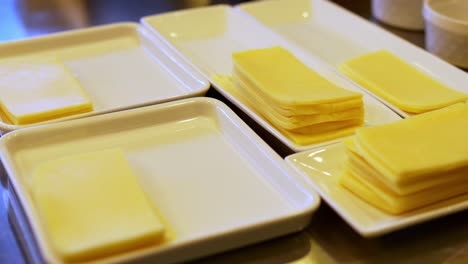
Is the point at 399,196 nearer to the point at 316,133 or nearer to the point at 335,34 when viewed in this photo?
the point at 316,133

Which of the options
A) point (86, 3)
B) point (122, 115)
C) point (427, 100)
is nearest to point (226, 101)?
point (122, 115)

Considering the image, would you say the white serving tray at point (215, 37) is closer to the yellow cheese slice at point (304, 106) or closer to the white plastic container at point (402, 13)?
the yellow cheese slice at point (304, 106)

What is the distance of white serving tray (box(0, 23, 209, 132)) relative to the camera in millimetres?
910

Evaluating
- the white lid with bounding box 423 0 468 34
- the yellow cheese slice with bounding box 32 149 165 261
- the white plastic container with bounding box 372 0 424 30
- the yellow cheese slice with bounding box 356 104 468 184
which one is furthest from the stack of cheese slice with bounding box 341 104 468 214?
the white plastic container with bounding box 372 0 424 30

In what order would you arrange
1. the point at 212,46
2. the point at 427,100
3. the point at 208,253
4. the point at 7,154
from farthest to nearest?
1. the point at 212,46
2. the point at 427,100
3. the point at 7,154
4. the point at 208,253

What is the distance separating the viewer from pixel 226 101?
0.91 metres

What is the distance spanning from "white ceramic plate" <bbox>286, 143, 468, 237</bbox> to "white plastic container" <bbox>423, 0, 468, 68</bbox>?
368 millimetres

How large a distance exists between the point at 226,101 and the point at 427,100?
27 cm

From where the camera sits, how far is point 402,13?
3.93 ft

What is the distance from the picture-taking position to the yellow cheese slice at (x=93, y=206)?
0.58 m

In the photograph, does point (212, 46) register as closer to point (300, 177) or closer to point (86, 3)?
point (86, 3)

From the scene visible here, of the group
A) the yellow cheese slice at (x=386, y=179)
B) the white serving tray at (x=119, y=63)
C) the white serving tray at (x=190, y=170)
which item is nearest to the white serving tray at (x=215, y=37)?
the white serving tray at (x=119, y=63)

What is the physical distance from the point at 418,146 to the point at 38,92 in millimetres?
484

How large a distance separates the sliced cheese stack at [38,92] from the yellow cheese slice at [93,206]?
0.40 feet
